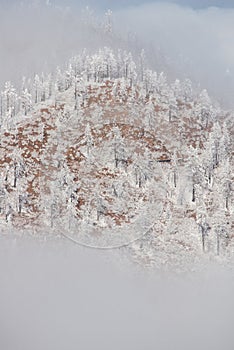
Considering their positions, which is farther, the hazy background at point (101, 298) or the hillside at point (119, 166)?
the hazy background at point (101, 298)

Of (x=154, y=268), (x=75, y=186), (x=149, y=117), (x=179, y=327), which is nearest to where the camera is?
(x=75, y=186)

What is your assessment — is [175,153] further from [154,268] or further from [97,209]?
[97,209]

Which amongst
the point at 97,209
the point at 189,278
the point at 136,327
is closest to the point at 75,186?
the point at 97,209

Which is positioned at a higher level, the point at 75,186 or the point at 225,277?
the point at 75,186

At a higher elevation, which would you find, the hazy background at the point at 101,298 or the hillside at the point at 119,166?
the hillside at the point at 119,166

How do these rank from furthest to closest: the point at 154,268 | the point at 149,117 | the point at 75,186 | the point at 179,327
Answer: the point at 149,117 < the point at 179,327 < the point at 154,268 < the point at 75,186
